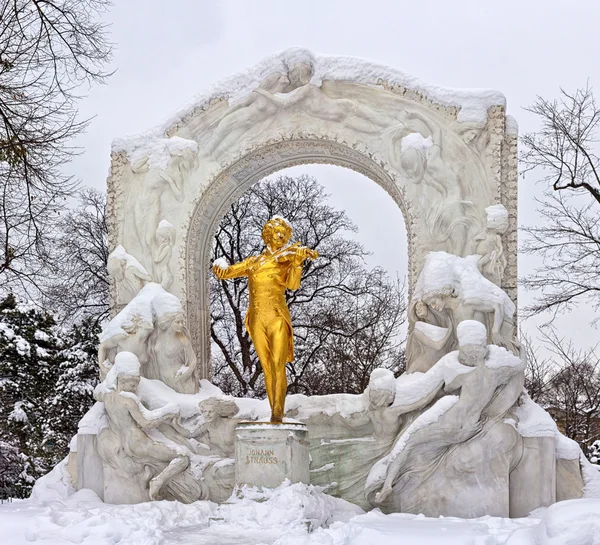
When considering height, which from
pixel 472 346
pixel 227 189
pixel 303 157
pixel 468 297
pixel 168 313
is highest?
pixel 303 157

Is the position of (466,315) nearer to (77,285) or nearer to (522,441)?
(522,441)

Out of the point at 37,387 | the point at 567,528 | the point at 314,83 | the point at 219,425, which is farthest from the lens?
the point at 37,387

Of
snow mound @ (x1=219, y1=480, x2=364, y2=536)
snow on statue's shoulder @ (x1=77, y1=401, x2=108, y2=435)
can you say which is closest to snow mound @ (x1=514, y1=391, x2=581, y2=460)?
snow mound @ (x1=219, y1=480, x2=364, y2=536)

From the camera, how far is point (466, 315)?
30.8 feet

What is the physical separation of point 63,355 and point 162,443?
749 centimetres

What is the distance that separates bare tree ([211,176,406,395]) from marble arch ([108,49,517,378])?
6810 mm

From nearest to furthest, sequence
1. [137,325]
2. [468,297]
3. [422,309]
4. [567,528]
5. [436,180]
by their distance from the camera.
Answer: [567,528]
[468,297]
[422,309]
[137,325]
[436,180]

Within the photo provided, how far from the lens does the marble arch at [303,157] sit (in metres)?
10.0

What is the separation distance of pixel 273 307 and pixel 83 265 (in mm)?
8928

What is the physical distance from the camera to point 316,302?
18.6 metres

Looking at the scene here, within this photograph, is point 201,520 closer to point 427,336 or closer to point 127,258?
point 427,336

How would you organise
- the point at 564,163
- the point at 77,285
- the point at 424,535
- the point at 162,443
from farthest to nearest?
the point at 77,285, the point at 564,163, the point at 162,443, the point at 424,535

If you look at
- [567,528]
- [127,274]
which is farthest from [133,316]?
[567,528]

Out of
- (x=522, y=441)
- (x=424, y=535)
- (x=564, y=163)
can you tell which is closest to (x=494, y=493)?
(x=522, y=441)
